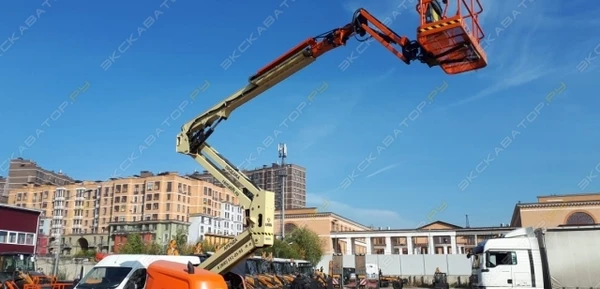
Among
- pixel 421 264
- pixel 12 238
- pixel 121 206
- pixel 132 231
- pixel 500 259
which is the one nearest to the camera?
pixel 500 259

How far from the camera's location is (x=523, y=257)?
20109 mm

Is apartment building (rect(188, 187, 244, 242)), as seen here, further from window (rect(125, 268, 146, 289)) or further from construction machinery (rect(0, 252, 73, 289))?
window (rect(125, 268, 146, 289))

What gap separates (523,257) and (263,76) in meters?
14.1

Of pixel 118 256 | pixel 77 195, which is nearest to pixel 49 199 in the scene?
pixel 77 195

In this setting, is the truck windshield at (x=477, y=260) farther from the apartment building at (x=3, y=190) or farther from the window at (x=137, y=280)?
the apartment building at (x=3, y=190)

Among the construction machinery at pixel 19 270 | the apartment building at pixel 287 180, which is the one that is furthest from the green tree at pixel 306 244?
the apartment building at pixel 287 180

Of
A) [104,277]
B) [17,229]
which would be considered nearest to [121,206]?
[17,229]

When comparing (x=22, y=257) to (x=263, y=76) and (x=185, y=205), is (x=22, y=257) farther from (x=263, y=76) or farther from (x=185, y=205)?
(x=185, y=205)

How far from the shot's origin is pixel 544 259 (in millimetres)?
19984

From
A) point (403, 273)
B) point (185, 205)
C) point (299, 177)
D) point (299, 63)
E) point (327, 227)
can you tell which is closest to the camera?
point (299, 63)

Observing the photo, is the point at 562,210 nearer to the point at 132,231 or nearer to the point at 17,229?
the point at 17,229

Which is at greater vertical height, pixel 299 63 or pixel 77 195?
pixel 77 195

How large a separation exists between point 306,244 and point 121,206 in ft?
220

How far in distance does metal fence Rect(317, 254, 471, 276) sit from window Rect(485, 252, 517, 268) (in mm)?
42390
